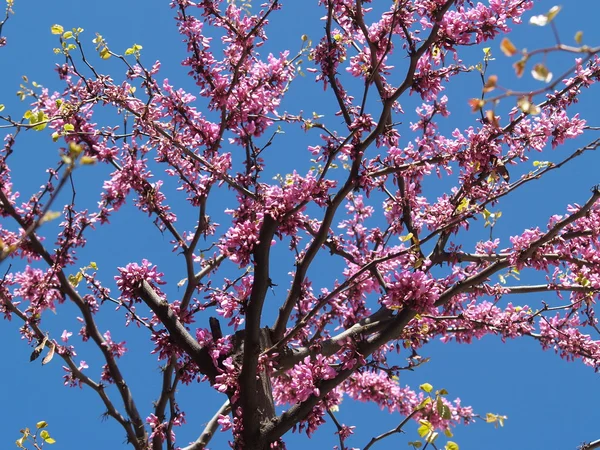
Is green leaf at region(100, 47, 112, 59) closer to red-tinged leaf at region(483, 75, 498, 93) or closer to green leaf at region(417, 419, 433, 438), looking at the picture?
green leaf at region(417, 419, 433, 438)

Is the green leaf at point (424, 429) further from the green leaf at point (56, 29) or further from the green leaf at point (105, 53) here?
the green leaf at point (56, 29)

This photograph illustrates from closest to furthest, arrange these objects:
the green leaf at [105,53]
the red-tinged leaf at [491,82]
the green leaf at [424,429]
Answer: the red-tinged leaf at [491,82], the green leaf at [424,429], the green leaf at [105,53]

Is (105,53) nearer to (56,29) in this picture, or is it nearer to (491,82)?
(56,29)

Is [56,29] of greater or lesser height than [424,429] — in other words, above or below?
above

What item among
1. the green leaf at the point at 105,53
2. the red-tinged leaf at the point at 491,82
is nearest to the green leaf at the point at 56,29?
the green leaf at the point at 105,53

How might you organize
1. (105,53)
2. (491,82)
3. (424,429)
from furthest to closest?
(105,53), (424,429), (491,82)

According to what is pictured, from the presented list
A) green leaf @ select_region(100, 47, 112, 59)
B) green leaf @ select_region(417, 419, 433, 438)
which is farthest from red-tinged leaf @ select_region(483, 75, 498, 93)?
green leaf @ select_region(100, 47, 112, 59)

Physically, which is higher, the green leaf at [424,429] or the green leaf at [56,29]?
the green leaf at [56,29]

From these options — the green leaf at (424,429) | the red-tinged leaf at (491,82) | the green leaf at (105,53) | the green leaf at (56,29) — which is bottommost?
the green leaf at (424,429)

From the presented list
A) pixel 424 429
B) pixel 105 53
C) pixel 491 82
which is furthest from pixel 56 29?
pixel 491 82

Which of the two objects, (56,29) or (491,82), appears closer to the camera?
(491,82)

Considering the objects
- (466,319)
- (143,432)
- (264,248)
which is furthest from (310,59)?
(143,432)

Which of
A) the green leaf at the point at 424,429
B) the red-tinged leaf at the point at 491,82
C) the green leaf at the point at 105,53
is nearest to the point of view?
the red-tinged leaf at the point at 491,82

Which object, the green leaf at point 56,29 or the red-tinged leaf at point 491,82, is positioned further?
the green leaf at point 56,29
